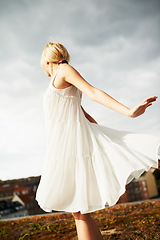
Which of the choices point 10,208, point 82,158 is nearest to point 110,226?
point 82,158

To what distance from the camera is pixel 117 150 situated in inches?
63.0

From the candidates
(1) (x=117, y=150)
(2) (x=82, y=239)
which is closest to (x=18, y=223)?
(2) (x=82, y=239)

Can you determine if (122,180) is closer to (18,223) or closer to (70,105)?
(70,105)

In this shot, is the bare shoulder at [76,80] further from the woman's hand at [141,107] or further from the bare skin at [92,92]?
the woman's hand at [141,107]

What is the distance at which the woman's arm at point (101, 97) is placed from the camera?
1.40 meters

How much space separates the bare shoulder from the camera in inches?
61.5

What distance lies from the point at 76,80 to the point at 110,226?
265cm

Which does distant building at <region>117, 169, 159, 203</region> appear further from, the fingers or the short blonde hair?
the fingers

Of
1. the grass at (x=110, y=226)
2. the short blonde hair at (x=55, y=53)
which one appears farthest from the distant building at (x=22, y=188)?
the short blonde hair at (x=55, y=53)

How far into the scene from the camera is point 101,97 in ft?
4.95

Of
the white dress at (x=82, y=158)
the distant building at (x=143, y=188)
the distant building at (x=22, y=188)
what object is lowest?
the white dress at (x=82, y=158)

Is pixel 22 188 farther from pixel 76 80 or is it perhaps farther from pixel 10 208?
pixel 76 80

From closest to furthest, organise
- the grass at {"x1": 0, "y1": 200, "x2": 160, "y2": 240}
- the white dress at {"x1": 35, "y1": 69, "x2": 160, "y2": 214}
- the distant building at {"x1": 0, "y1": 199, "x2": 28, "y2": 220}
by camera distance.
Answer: the white dress at {"x1": 35, "y1": 69, "x2": 160, "y2": 214} < the grass at {"x1": 0, "y1": 200, "x2": 160, "y2": 240} < the distant building at {"x1": 0, "y1": 199, "x2": 28, "y2": 220}

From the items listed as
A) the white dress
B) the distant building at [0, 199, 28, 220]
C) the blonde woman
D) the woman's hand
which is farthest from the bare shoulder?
the distant building at [0, 199, 28, 220]
